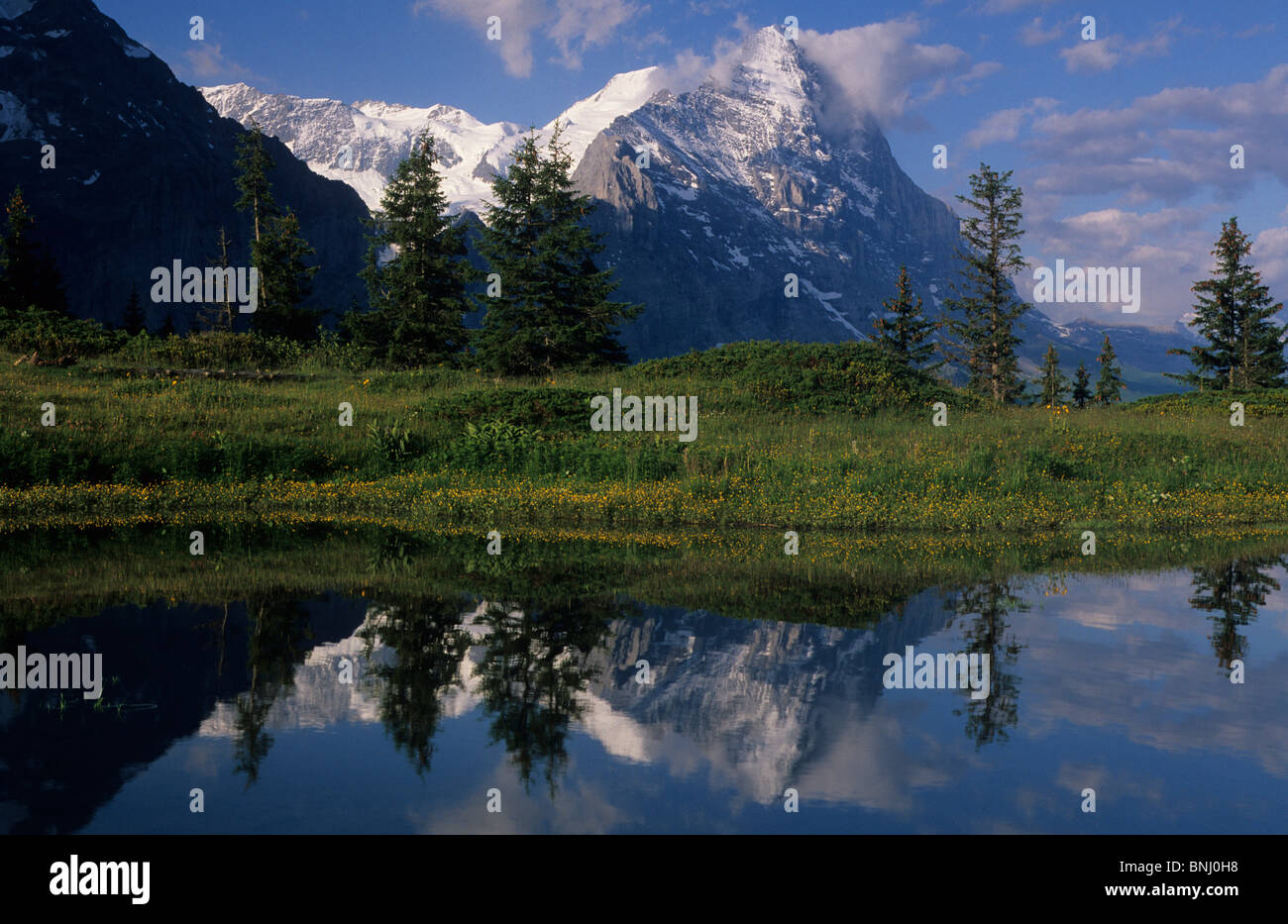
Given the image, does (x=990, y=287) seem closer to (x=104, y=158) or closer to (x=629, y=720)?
(x=629, y=720)

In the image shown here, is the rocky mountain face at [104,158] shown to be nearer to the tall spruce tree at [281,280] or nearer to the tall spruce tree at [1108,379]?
the tall spruce tree at [281,280]

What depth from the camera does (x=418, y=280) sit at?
160ft

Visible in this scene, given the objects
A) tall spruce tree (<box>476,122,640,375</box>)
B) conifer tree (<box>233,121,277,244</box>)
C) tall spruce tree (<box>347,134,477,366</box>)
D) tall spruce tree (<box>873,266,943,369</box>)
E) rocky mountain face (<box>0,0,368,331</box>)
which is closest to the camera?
tall spruce tree (<box>476,122,640,375</box>)

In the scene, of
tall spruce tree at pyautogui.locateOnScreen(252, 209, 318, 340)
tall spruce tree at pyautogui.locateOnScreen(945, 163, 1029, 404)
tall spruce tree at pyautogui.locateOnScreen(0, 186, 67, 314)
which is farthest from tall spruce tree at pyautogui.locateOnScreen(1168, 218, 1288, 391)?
tall spruce tree at pyautogui.locateOnScreen(0, 186, 67, 314)

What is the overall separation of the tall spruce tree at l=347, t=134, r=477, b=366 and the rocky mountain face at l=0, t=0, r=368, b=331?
104702 millimetres

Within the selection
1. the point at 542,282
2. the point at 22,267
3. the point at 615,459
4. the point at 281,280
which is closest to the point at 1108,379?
the point at 542,282

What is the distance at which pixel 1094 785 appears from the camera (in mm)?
6914

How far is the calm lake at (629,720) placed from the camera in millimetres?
6445

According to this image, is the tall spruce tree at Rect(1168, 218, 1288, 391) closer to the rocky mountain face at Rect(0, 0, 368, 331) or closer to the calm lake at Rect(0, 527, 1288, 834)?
the calm lake at Rect(0, 527, 1288, 834)

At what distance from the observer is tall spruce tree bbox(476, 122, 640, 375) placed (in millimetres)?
42750

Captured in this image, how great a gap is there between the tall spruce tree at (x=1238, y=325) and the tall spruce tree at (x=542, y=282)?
37.8 m

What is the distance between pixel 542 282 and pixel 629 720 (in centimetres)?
3735
